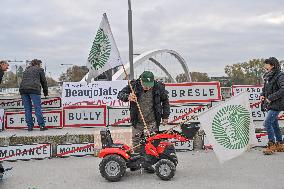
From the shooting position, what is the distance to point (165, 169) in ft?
20.5

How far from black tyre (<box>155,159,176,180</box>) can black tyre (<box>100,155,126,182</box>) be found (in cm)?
52

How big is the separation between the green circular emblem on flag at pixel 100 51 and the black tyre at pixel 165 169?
215cm

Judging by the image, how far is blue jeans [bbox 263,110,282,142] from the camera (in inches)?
316

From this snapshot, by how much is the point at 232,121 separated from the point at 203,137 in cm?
268

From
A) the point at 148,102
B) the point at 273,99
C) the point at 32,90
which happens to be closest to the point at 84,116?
the point at 32,90

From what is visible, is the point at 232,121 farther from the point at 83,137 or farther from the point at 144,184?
the point at 83,137

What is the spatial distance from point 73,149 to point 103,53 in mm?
2244

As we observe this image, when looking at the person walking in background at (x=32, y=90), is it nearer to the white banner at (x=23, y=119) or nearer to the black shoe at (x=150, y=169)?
the white banner at (x=23, y=119)

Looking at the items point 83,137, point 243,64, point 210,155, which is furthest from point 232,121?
point 243,64

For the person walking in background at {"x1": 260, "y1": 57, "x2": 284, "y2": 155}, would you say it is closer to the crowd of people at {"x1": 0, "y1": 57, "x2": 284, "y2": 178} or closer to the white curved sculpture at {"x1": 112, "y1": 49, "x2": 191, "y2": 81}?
the crowd of people at {"x1": 0, "y1": 57, "x2": 284, "y2": 178}

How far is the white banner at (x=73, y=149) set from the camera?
843 cm

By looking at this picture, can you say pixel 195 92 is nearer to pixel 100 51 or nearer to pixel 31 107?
pixel 100 51

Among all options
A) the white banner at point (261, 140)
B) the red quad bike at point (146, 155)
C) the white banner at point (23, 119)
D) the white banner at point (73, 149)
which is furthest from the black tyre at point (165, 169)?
the white banner at point (23, 119)

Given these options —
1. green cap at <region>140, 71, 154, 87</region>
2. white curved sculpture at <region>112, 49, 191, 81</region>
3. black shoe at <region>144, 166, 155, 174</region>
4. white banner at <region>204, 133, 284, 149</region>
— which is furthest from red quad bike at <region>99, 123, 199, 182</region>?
white curved sculpture at <region>112, 49, 191, 81</region>
